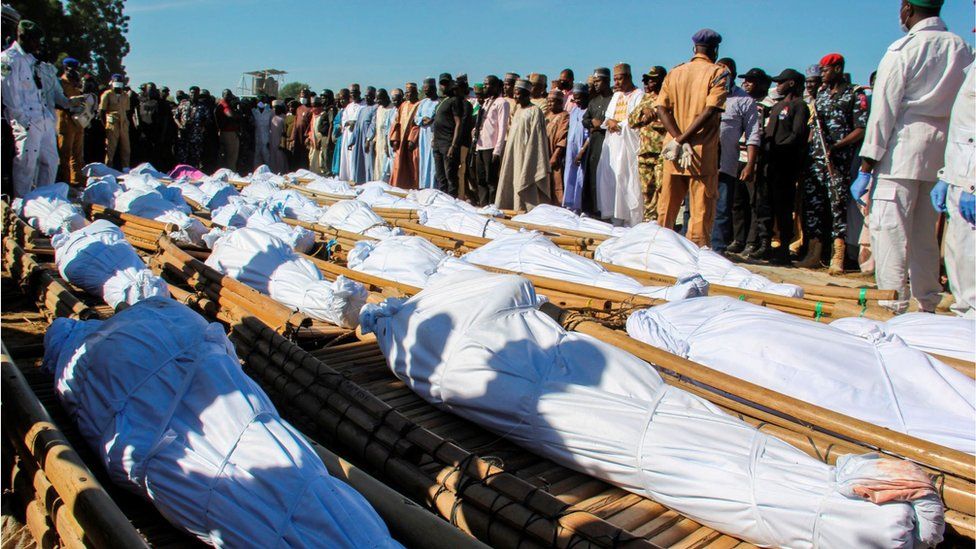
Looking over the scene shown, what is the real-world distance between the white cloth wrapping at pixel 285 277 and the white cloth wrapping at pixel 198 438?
1.01 metres

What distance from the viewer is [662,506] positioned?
2027 mm

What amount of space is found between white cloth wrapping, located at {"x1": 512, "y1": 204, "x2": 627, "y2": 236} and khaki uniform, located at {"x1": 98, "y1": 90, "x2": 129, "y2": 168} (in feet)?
23.6

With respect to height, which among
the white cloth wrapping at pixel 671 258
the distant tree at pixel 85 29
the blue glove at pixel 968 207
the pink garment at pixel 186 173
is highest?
the distant tree at pixel 85 29

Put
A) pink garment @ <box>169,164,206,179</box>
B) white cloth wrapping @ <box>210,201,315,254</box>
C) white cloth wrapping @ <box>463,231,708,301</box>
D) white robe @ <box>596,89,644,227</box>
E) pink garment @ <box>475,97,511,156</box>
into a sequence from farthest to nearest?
pink garment @ <box>169,164,206,179</box>, pink garment @ <box>475,97,511,156</box>, white robe @ <box>596,89,644,227</box>, white cloth wrapping @ <box>210,201,315,254</box>, white cloth wrapping @ <box>463,231,708,301</box>

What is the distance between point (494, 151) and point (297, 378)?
18.7 feet

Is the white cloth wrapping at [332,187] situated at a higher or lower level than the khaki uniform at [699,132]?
lower

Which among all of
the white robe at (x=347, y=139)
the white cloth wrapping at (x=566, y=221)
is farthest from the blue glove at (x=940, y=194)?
the white robe at (x=347, y=139)

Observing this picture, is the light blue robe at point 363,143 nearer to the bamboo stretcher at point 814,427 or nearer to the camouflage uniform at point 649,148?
the camouflage uniform at point 649,148

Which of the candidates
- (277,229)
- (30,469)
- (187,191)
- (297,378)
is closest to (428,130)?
(187,191)

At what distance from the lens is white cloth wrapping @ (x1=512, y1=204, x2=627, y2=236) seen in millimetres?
5508

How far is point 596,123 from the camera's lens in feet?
23.1

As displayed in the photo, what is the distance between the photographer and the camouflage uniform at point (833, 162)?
5.68 metres

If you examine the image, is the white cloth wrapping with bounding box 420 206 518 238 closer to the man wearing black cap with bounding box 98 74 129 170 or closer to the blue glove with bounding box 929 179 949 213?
the blue glove with bounding box 929 179 949 213

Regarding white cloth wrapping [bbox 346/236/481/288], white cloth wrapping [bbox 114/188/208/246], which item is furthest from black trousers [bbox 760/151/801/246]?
white cloth wrapping [bbox 114/188/208/246]
